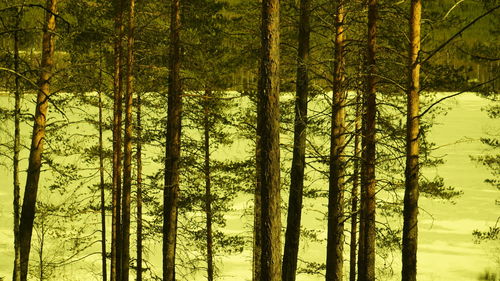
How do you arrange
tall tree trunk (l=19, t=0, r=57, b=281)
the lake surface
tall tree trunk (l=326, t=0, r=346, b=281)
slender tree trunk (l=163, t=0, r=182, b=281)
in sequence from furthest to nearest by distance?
the lake surface
slender tree trunk (l=163, t=0, r=182, b=281)
tall tree trunk (l=19, t=0, r=57, b=281)
tall tree trunk (l=326, t=0, r=346, b=281)

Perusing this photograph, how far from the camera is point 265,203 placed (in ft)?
21.8

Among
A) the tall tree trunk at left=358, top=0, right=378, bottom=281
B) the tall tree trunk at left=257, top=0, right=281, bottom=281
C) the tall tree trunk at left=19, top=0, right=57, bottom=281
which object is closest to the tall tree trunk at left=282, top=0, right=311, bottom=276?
the tall tree trunk at left=358, top=0, right=378, bottom=281

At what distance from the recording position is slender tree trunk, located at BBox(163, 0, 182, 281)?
10.4 meters

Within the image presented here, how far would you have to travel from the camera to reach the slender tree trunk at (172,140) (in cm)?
1045

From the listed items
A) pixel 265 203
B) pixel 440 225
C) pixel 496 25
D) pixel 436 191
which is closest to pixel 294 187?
pixel 265 203

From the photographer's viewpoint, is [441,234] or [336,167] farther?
[441,234]

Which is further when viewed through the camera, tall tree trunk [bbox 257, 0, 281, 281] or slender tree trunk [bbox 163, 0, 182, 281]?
slender tree trunk [bbox 163, 0, 182, 281]

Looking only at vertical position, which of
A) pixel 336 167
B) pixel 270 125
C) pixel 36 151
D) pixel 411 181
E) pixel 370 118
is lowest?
pixel 411 181

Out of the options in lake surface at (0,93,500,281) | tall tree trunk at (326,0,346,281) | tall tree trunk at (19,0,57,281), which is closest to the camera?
tall tree trunk at (326,0,346,281)

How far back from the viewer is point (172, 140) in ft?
34.7

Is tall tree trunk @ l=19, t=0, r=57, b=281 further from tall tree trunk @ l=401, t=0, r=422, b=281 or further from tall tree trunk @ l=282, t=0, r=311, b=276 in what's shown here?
tall tree trunk @ l=401, t=0, r=422, b=281

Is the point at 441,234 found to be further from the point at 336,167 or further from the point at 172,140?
the point at 172,140

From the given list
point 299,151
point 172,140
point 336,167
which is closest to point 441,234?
point 299,151

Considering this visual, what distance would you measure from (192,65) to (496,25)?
1042 centimetres
